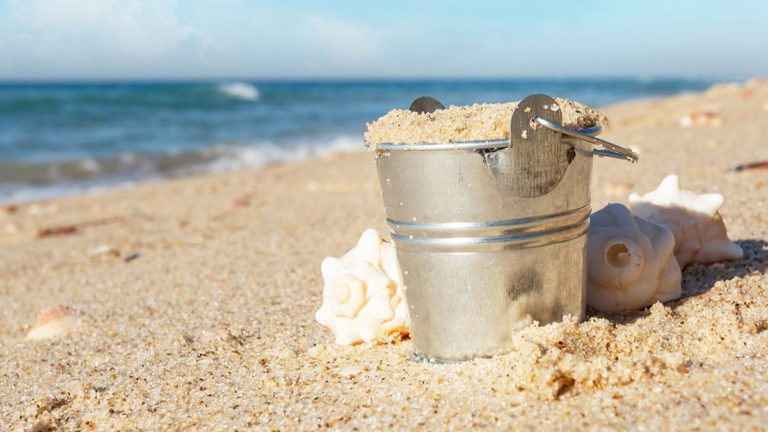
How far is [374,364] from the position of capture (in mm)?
2170

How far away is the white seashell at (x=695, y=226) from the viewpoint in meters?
2.69

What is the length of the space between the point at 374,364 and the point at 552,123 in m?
0.98

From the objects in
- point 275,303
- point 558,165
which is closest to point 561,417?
point 558,165

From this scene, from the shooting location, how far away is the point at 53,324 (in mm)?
3166

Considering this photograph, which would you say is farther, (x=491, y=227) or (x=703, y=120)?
(x=703, y=120)

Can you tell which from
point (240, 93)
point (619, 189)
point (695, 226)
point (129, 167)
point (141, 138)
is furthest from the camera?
point (240, 93)

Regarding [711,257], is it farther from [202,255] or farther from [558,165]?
[202,255]

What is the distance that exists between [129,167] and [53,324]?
890cm

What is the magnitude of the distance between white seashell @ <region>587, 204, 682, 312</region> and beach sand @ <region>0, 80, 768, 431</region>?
6 cm

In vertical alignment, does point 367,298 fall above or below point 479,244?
below

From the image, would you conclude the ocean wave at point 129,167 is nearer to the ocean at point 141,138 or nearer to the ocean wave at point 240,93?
the ocean at point 141,138

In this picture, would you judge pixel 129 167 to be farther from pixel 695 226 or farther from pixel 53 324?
pixel 695 226

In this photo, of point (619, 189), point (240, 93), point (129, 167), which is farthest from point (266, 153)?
point (240, 93)

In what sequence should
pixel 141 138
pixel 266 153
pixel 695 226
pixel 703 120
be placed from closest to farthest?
1. pixel 695 226
2. pixel 703 120
3. pixel 266 153
4. pixel 141 138
